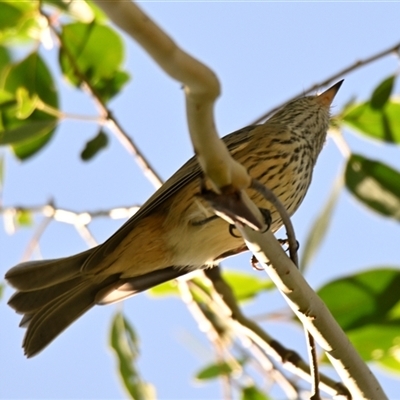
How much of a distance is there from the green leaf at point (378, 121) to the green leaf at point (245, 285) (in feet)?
2.65

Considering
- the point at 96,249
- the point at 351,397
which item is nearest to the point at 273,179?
the point at 96,249

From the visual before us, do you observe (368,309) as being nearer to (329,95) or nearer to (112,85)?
(329,95)

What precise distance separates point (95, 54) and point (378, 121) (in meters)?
1.28

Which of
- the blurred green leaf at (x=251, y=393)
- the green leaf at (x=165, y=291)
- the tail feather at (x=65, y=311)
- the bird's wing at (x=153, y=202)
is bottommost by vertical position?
the blurred green leaf at (x=251, y=393)

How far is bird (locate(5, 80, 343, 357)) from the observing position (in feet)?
10.0

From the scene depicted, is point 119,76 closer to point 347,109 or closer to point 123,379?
point 347,109

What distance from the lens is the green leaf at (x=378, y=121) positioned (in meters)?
3.70

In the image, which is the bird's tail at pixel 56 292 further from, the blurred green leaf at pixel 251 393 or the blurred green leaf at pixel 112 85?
the blurred green leaf at pixel 112 85

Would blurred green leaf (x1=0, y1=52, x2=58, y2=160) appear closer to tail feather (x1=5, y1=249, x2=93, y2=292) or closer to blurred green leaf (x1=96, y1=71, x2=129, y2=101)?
blurred green leaf (x1=96, y1=71, x2=129, y2=101)

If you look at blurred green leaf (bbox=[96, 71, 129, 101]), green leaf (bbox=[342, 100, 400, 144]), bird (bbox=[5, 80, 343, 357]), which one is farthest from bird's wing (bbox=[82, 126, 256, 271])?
blurred green leaf (bbox=[96, 71, 129, 101])

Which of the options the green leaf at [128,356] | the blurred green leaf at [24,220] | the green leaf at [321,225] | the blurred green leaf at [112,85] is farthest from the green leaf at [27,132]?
the green leaf at [321,225]

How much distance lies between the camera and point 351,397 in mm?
2475

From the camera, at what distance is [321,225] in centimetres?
370

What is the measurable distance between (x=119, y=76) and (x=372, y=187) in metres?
1.25
